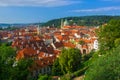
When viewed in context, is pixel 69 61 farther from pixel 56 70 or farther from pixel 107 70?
pixel 107 70

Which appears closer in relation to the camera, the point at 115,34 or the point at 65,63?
the point at 115,34

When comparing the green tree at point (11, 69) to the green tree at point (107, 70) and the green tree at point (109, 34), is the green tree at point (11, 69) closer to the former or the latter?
the green tree at point (107, 70)

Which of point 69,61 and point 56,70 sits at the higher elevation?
point 69,61

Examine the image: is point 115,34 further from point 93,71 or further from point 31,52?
point 31,52

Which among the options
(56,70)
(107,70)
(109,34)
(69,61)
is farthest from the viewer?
(56,70)

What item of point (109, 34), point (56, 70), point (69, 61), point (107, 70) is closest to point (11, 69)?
point (107, 70)

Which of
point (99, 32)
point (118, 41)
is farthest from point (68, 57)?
point (118, 41)

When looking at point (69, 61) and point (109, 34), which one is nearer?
point (109, 34)

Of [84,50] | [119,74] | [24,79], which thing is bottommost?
[84,50]

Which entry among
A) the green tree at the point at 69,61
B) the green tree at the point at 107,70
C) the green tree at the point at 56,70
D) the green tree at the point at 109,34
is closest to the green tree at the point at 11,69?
the green tree at the point at 107,70
